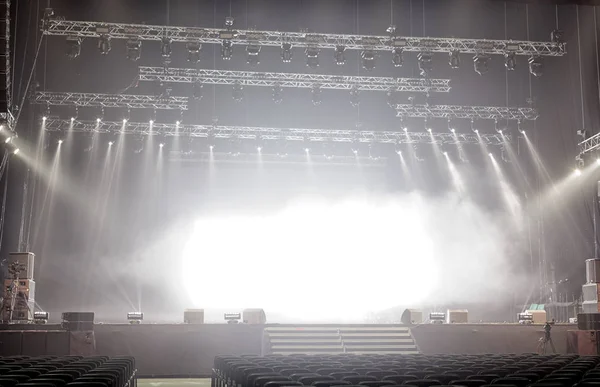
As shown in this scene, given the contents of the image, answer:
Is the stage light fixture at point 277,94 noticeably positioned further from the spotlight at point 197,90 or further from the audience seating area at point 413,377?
the audience seating area at point 413,377

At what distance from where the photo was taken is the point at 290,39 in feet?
62.5

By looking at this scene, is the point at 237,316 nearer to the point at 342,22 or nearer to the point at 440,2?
the point at 342,22

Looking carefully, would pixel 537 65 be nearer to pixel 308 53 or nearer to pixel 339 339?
pixel 308 53

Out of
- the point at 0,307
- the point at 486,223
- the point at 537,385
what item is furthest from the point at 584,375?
the point at 486,223

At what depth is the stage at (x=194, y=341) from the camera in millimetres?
14742

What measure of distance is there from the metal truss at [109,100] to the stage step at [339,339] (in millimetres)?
9144

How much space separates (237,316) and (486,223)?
1196cm

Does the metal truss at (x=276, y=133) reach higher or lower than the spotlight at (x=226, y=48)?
lower

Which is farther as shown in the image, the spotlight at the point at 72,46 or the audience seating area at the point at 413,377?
the spotlight at the point at 72,46

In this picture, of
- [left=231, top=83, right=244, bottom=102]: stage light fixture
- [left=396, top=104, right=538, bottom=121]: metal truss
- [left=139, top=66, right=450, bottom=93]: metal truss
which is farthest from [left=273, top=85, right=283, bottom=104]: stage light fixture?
[left=396, top=104, right=538, bottom=121]: metal truss

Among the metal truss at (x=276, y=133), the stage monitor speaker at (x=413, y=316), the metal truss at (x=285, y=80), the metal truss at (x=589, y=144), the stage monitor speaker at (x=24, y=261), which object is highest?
the metal truss at (x=285, y=80)

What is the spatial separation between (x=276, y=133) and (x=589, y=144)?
10267 millimetres

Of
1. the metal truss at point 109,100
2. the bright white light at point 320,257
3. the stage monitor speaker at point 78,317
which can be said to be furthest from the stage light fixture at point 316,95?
the stage monitor speaker at point 78,317

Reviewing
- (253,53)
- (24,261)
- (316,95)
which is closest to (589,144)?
(316,95)
